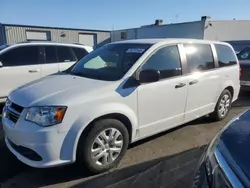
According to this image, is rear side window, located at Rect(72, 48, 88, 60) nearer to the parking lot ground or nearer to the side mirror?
the parking lot ground

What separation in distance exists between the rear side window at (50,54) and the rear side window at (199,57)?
3761 mm

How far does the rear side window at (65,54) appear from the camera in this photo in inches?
270

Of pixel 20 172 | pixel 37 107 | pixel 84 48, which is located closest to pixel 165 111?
pixel 37 107

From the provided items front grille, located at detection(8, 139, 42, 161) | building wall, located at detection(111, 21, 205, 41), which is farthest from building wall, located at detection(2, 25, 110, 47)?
front grille, located at detection(8, 139, 42, 161)

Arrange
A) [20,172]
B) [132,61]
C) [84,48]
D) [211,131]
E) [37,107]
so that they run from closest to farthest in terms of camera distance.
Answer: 1. [37,107]
2. [20,172]
3. [132,61]
4. [211,131]
5. [84,48]

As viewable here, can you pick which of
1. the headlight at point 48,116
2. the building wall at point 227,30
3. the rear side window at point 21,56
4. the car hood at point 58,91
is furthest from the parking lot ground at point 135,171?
the building wall at point 227,30

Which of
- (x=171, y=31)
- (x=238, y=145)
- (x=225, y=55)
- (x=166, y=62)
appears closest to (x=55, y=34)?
(x=171, y=31)

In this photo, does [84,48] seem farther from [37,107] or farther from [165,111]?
[37,107]

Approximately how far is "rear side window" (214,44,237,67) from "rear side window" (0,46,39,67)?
169 inches

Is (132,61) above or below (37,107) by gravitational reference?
above

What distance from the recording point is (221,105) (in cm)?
524

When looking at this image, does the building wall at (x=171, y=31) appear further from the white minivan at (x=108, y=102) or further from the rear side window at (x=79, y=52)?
the white minivan at (x=108, y=102)

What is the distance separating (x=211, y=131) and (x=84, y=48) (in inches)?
168

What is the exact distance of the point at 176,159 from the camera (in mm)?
3678
